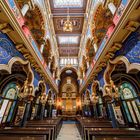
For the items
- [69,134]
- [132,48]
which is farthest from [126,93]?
[132,48]

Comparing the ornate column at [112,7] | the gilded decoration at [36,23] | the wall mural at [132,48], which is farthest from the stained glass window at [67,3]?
the wall mural at [132,48]

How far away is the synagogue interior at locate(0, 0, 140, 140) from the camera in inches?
152

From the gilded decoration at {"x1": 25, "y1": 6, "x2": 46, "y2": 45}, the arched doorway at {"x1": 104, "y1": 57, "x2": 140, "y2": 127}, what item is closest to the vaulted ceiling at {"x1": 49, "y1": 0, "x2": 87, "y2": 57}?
the gilded decoration at {"x1": 25, "y1": 6, "x2": 46, "y2": 45}

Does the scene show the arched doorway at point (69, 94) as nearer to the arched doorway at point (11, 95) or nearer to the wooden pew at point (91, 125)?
the arched doorway at point (11, 95)

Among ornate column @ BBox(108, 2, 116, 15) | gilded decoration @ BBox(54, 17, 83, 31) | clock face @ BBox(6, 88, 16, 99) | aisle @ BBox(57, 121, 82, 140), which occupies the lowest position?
aisle @ BBox(57, 121, 82, 140)

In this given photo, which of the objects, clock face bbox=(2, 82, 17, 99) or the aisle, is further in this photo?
clock face bbox=(2, 82, 17, 99)

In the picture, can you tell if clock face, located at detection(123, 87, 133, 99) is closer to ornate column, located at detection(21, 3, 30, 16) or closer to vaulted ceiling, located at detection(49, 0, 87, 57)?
vaulted ceiling, located at detection(49, 0, 87, 57)

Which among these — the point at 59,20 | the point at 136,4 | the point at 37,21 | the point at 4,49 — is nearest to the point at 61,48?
the point at 59,20

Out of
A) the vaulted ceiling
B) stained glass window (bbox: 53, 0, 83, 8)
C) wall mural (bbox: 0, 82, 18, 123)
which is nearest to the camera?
wall mural (bbox: 0, 82, 18, 123)

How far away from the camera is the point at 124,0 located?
3.84 meters

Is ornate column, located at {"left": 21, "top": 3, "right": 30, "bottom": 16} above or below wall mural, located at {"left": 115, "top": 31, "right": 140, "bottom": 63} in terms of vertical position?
above

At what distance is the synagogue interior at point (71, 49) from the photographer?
3873 mm

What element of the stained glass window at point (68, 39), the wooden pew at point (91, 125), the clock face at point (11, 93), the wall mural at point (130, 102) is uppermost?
the stained glass window at point (68, 39)

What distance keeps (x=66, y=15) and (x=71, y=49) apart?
697 centimetres
